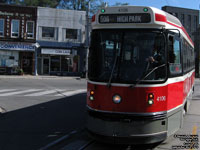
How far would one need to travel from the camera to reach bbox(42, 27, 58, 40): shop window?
31.4 m

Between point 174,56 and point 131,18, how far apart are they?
4.16ft

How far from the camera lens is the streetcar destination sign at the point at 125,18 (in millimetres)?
5258

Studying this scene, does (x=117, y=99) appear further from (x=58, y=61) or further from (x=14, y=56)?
(x=58, y=61)

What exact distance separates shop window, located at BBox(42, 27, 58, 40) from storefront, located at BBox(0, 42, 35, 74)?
2.22 metres

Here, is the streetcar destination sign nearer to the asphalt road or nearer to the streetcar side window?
the streetcar side window

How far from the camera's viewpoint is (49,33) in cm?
3164

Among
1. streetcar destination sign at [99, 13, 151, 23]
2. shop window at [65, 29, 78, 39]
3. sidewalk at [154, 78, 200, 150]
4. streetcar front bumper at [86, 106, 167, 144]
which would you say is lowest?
sidewalk at [154, 78, 200, 150]

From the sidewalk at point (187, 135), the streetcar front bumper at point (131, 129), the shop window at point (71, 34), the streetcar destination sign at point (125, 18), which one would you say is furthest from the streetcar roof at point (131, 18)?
the shop window at point (71, 34)

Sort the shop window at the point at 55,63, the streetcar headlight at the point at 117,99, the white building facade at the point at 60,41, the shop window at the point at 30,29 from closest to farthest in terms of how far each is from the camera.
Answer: the streetcar headlight at the point at 117,99
the shop window at the point at 30,29
the white building facade at the point at 60,41
the shop window at the point at 55,63

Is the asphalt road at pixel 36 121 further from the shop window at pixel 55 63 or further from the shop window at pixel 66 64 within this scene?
the shop window at pixel 66 64

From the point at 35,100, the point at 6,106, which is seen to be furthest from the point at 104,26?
the point at 35,100

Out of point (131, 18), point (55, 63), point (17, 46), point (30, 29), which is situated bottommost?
point (55, 63)

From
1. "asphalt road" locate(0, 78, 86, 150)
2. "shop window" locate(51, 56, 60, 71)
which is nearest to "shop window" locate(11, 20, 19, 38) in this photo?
"shop window" locate(51, 56, 60, 71)

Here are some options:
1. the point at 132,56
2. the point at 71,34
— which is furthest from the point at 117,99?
the point at 71,34
